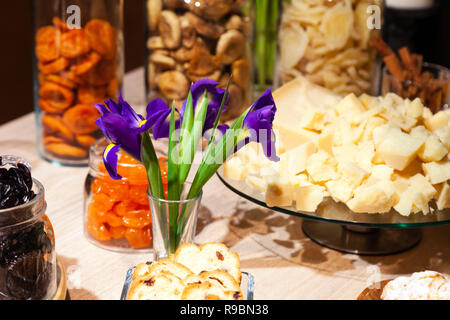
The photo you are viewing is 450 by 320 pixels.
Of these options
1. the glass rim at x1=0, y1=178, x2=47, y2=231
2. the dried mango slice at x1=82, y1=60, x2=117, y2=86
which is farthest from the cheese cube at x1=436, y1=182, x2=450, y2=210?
the dried mango slice at x1=82, y1=60, x2=117, y2=86

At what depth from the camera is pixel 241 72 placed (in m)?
1.22

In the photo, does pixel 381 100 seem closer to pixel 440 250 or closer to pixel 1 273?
pixel 440 250

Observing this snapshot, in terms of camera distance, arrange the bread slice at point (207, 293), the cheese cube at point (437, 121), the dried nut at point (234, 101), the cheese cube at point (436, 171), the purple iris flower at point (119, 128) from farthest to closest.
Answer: the dried nut at point (234, 101), the cheese cube at point (437, 121), the cheese cube at point (436, 171), the purple iris flower at point (119, 128), the bread slice at point (207, 293)

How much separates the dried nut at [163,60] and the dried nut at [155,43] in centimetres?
1

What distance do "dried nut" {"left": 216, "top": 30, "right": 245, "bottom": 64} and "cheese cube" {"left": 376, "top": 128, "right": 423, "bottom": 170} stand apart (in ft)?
1.26

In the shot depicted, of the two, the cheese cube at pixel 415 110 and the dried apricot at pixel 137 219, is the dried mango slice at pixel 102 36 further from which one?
the cheese cube at pixel 415 110

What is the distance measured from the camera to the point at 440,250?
38.2 inches

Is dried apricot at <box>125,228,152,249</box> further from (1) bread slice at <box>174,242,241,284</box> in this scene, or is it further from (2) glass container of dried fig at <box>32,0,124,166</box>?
(2) glass container of dried fig at <box>32,0,124,166</box>

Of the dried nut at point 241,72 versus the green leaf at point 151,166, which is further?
the dried nut at point 241,72

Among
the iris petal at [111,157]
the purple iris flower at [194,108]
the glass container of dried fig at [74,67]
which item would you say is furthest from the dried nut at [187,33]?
the iris petal at [111,157]

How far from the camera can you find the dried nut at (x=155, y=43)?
1193mm

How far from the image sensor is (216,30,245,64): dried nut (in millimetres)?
1167

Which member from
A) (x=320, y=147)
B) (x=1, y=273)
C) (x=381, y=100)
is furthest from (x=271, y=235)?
(x=1, y=273)
